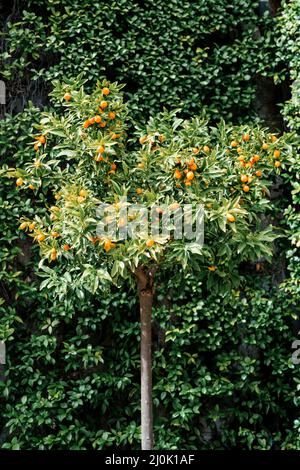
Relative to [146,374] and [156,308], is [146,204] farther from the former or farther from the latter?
[156,308]

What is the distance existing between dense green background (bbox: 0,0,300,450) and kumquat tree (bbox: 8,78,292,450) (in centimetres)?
98

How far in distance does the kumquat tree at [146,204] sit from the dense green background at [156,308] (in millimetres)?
977

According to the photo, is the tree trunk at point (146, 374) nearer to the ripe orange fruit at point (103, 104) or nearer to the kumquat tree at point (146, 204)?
the kumquat tree at point (146, 204)

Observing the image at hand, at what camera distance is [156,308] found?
3.92 m

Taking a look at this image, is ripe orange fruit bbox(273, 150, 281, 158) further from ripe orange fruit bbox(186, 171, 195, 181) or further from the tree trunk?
the tree trunk

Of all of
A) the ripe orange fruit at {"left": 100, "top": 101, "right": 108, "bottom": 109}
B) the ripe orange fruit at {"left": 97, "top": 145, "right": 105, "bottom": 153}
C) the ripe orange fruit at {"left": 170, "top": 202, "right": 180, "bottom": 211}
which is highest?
the ripe orange fruit at {"left": 100, "top": 101, "right": 108, "bottom": 109}

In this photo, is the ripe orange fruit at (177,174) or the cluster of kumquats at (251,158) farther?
the cluster of kumquats at (251,158)

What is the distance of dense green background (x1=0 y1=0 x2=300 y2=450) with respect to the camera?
3.78 meters

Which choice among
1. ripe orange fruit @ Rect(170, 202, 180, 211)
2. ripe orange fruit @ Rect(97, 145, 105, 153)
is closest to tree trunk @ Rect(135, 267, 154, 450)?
ripe orange fruit @ Rect(170, 202, 180, 211)

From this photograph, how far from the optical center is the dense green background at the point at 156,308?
3.78m

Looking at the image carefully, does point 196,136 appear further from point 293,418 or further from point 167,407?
point 293,418

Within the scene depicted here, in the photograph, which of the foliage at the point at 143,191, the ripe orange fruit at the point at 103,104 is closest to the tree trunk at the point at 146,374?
the foliage at the point at 143,191

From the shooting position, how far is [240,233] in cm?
261

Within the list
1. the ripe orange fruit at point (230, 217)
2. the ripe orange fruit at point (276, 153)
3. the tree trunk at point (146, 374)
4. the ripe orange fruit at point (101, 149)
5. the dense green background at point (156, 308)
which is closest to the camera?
the ripe orange fruit at point (230, 217)
